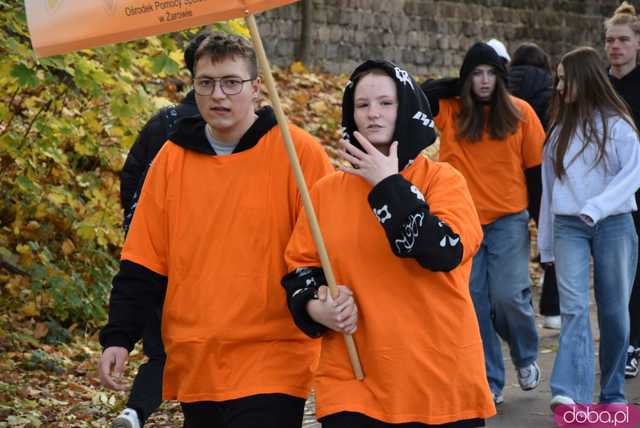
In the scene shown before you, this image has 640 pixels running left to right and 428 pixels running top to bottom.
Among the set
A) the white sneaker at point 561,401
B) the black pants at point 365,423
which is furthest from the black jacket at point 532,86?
the black pants at point 365,423

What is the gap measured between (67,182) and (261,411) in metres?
7.21

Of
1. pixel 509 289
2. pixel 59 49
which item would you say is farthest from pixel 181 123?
pixel 509 289

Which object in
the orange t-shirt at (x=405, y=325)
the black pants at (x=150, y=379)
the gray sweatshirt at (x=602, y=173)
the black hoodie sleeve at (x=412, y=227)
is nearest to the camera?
the black hoodie sleeve at (x=412, y=227)

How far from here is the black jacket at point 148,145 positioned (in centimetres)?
711

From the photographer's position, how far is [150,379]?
6840 millimetres

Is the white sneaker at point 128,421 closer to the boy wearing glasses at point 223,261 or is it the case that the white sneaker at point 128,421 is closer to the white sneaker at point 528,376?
the boy wearing glasses at point 223,261

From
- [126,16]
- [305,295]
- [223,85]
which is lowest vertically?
[305,295]

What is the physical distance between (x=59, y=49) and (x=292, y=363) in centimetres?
145

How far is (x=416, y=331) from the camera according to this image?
4637 mm

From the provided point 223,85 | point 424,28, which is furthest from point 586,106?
point 424,28

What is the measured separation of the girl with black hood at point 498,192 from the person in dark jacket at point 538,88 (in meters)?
1.64

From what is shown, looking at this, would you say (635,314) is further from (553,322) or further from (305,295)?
(305,295)

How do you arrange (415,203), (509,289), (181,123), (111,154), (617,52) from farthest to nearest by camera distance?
(111,154)
(617,52)
(509,289)
(181,123)
(415,203)

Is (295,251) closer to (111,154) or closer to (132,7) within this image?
(132,7)
